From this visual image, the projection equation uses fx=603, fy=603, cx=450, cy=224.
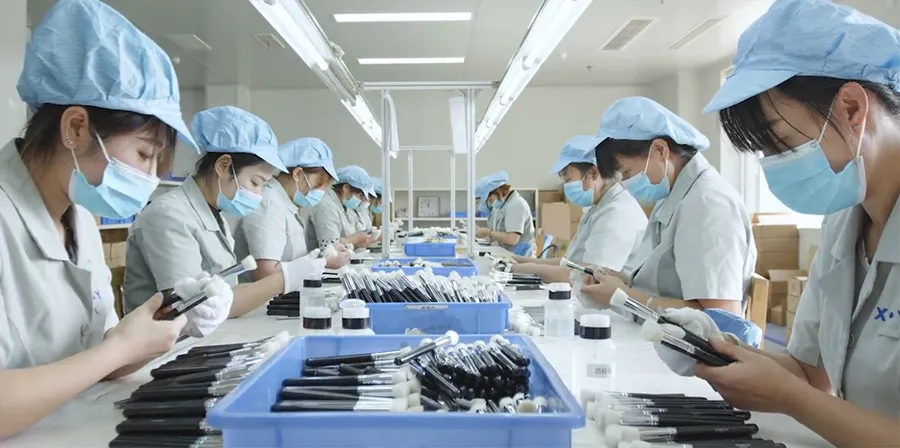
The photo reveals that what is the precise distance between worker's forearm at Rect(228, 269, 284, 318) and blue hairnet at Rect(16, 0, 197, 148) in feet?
3.27

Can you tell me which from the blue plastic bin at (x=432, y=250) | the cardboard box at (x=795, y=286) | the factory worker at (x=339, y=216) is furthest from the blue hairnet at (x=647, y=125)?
the cardboard box at (x=795, y=286)

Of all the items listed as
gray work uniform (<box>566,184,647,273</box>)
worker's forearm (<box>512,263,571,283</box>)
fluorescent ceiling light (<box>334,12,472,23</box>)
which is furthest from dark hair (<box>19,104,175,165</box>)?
fluorescent ceiling light (<box>334,12,472,23</box>)

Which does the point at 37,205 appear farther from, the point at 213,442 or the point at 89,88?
the point at 213,442

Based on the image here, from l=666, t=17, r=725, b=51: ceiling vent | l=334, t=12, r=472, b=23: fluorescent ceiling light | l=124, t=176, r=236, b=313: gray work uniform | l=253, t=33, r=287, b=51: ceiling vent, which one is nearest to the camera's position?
l=124, t=176, r=236, b=313: gray work uniform

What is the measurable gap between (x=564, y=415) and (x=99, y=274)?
129cm

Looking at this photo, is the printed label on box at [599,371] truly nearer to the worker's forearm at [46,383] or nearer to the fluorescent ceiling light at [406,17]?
the worker's forearm at [46,383]

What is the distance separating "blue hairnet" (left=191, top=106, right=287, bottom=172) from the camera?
7.68 feet

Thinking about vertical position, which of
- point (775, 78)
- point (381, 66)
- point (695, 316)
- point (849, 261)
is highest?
point (381, 66)

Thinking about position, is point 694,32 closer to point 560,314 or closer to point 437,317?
point 560,314

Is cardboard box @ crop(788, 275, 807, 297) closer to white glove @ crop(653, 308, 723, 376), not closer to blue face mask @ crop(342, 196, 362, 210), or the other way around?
blue face mask @ crop(342, 196, 362, 210)

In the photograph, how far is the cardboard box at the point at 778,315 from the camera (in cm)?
604

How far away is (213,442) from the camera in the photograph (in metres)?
0.90

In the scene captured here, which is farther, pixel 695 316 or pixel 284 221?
pixel 284 221

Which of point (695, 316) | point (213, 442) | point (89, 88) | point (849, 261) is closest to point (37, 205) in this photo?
point (89, 88)
